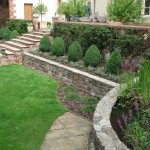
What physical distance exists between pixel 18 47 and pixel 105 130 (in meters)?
10.9

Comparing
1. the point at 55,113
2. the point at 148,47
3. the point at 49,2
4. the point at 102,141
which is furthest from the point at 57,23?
the point at 49,2

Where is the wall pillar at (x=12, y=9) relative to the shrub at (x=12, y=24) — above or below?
above

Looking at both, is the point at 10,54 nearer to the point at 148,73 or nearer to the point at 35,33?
the point at 35,33

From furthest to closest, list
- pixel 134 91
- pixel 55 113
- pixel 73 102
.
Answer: pixel 73 102 < pixel 55 113 < pixel 134 91

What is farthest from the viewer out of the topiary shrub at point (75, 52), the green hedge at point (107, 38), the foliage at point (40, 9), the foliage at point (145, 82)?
the foliage at point (40, 9)

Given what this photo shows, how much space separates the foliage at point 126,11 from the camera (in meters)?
14.0

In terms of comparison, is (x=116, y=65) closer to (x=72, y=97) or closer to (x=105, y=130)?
(x=72, y=97)

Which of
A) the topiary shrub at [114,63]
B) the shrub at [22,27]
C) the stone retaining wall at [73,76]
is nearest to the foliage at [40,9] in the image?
the shrub at [22,27]

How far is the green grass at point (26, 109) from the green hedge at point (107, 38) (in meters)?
2.19

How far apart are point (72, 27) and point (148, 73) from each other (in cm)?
757

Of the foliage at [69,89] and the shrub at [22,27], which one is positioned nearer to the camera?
the foliage at [69,89]

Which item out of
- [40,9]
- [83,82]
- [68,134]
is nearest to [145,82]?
[68,134]

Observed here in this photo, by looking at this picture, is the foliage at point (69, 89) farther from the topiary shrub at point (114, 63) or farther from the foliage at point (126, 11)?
the foliage at point (126, 11)

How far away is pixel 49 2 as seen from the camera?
91.9 ft
